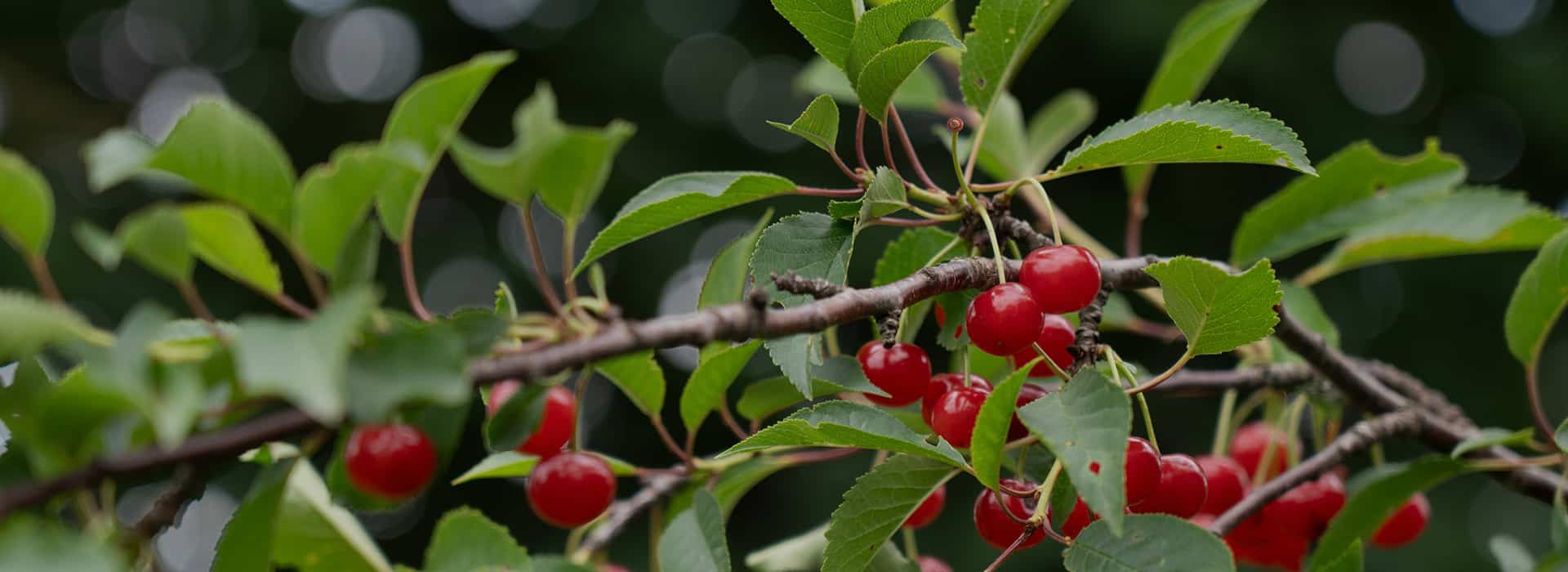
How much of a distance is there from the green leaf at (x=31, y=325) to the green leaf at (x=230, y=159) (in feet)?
0.22

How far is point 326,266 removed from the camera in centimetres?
47

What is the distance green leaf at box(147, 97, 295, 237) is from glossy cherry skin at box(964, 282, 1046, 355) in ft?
1.24

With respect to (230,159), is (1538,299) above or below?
below

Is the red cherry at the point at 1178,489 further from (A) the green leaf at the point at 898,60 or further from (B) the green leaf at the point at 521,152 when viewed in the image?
(B) the green leaf at the point at 521,152

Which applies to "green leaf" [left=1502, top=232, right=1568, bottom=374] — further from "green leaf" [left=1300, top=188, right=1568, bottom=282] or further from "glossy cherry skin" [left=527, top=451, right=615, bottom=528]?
"glossy cherry skin" [left=527, top=451, right=615, bottom=528]

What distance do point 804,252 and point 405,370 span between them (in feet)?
1.10

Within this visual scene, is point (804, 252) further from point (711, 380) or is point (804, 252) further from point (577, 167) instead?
point (577, 167)

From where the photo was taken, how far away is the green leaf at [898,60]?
26.2 inches

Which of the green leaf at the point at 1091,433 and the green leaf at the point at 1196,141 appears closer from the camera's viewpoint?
the green leaf at the point at 1091,433

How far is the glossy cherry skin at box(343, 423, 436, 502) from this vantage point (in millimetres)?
531

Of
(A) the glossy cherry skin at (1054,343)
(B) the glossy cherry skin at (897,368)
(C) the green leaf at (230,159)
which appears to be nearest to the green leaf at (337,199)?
(C) the green leaf at (230,159)

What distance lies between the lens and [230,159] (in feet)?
1.51

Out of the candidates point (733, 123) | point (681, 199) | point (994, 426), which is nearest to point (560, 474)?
point (681, 199)

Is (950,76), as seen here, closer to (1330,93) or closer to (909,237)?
(909,237)
